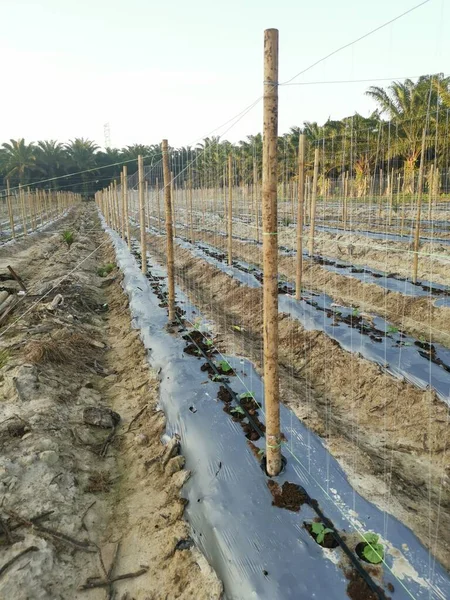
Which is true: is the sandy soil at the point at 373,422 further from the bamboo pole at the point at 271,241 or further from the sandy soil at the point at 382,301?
the sandy soil at the point at 382,301

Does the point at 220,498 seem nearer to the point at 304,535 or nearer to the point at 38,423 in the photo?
the point at 304,535

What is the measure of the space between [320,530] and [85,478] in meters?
2.46

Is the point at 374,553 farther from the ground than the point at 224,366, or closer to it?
closer to it

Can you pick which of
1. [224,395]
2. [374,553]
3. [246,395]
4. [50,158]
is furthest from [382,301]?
[50,158]

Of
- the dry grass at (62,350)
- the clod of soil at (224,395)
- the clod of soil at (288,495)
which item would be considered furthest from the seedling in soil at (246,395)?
the dry grass at (62,350)

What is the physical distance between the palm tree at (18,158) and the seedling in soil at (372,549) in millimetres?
53225

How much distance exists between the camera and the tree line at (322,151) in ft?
60.3

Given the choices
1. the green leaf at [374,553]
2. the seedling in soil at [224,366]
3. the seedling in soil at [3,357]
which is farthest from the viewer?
the seedling in soil at [3,357]

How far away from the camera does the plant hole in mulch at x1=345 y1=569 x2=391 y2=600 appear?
2.54m

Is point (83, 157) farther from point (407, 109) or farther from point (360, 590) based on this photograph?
point (360, 590)

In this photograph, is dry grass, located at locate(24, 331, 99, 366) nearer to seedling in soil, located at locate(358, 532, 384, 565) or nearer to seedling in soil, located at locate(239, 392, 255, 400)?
seedling in soil, located at locate(239, 392, 255, 400)

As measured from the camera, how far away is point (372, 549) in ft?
9.29

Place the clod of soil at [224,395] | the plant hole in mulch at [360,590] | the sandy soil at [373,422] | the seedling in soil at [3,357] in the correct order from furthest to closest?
the seedling in soil at [3,357] → the clod of soil at [224,395] → the sandy soil at [373,422] → the plant hole in mulch at [360,590]

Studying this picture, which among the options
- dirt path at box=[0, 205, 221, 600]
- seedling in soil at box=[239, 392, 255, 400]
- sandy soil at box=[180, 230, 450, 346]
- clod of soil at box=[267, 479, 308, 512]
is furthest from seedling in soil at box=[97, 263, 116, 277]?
clod of soil at box=[267, 479, 308, 512]
